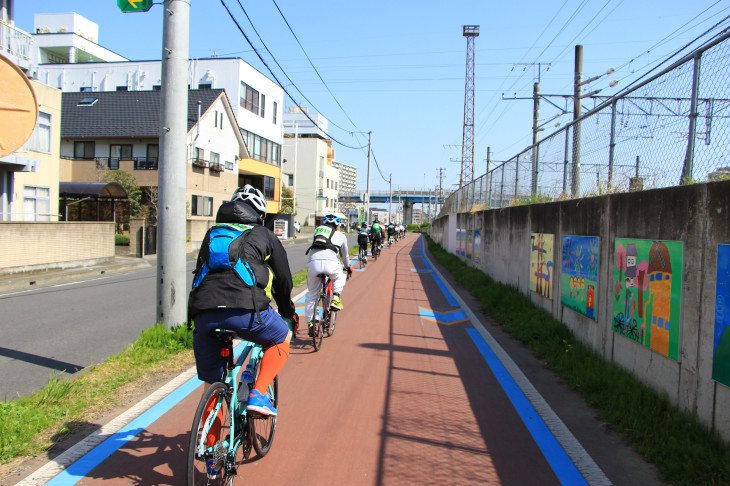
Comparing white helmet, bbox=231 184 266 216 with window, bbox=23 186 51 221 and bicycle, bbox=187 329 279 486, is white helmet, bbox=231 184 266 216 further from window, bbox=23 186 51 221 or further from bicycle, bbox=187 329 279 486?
window, bbox=23 186 51 221

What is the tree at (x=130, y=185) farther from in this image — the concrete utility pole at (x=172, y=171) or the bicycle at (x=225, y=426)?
the bicycle at (x=225, y=426)

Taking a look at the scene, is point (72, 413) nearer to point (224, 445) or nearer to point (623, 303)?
point (224, 445)

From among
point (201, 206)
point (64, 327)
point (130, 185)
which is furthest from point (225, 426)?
point (201, 206)

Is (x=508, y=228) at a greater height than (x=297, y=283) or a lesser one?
greater

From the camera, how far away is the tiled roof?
112 ft

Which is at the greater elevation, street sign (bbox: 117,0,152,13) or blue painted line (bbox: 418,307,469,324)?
street sign (bbox: 117,0,152,13)

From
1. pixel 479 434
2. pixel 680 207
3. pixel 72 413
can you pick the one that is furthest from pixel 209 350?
pixel 680 207

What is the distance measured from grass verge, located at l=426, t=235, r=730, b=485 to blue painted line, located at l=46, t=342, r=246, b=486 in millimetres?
3949

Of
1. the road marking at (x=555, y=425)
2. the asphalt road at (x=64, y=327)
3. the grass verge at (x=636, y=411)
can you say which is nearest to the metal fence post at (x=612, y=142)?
the grass verge at (x=636, y=411)

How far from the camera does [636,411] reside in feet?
15.6

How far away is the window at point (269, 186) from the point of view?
47.7m

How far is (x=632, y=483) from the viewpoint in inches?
144

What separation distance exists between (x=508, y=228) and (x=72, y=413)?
10.8 m

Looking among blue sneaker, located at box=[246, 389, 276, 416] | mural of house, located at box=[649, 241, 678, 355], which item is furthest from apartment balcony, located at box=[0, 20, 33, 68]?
mural of house, located at box=[649, 241, 678, 355]
